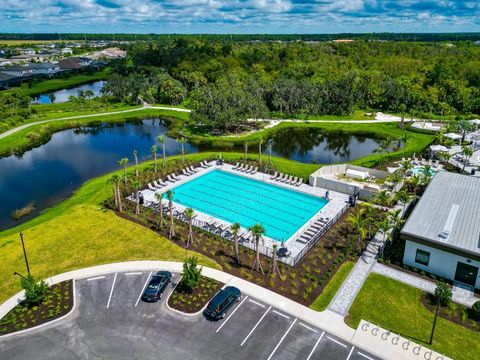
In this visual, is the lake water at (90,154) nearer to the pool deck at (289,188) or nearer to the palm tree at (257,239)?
the pool deck at (289,188)

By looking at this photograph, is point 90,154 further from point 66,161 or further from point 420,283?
point 420,283

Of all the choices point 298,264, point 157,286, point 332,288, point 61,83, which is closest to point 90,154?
point 157,286

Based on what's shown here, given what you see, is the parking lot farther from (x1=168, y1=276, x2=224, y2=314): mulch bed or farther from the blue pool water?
the blue pool water

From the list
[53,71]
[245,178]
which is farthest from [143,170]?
[53,71]

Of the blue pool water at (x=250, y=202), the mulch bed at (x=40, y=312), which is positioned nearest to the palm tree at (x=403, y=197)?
the blue pool water at (x=250, y=202)

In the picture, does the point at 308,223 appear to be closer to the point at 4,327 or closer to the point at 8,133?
the point at 4,327
